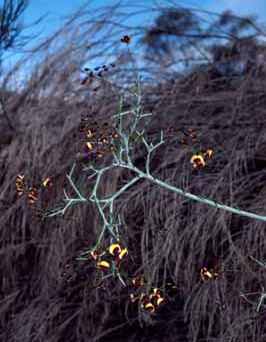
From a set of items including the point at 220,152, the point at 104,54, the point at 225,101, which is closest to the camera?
the point at 220,152

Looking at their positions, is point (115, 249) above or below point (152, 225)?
above

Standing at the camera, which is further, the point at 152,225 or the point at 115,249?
the point at 152,225

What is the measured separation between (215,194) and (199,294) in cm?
41

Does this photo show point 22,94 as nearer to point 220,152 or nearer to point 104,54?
point 104,54

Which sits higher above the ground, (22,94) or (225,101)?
(22,94)

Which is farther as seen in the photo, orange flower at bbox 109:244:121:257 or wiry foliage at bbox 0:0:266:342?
wiry foliage at bbox 0:0:266:342

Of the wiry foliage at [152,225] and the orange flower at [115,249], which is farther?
the wiry foliage at [152,225]

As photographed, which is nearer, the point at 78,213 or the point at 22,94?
the point at 78,213

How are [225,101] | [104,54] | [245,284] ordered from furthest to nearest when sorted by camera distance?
[104,54] < [225,101] < [245,284]

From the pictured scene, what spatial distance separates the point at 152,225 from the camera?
2.09m

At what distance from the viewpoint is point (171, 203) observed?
2.16m

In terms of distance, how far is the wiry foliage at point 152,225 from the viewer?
190 centimetres

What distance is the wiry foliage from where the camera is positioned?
1896 mm

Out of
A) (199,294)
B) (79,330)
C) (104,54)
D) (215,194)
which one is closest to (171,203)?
(215,194)
